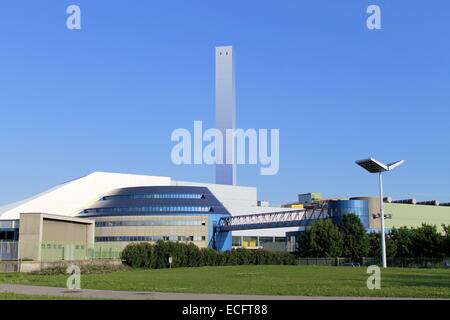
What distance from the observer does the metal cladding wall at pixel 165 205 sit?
136 m

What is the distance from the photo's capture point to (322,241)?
96375 millimetres

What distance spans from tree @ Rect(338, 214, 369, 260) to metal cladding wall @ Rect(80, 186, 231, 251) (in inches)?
1783

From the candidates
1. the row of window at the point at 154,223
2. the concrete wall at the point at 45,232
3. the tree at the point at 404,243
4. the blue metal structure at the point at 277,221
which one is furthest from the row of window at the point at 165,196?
the tree at the point at 404,243

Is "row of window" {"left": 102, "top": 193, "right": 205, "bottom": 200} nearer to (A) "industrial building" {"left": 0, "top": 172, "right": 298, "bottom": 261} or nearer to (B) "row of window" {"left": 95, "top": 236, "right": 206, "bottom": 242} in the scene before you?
(A) "industrial building" {"left": 0, "top": 172, "right": 298, "bottom": 261}

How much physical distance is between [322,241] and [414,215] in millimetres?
68323

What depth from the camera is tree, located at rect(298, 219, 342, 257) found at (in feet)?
314

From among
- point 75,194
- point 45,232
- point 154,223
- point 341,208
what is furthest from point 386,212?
point 45,232

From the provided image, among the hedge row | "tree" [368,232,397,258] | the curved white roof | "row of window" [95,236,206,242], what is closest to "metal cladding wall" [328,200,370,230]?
"tree" [368,232,397,258]

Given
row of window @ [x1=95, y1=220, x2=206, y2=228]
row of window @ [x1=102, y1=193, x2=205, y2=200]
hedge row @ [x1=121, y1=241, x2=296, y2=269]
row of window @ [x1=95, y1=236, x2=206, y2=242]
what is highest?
row of window @ [x1=102, y1=193, x2=205, y2=200]

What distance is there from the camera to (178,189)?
144375 millimetres

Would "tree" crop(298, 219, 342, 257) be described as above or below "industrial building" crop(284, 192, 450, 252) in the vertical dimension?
below

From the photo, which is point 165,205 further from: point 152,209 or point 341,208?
point 341,208
